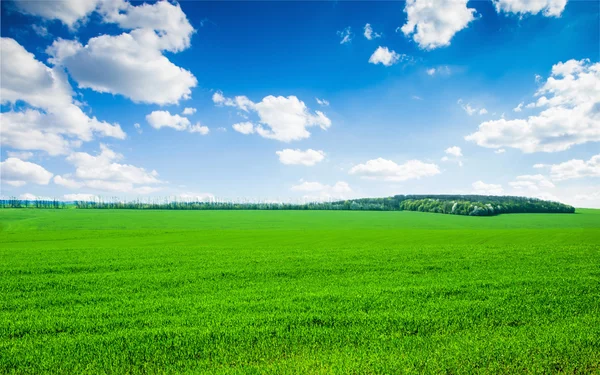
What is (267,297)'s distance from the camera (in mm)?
11594

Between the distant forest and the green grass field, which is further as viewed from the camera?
the distant forest

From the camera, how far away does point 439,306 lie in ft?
34.1

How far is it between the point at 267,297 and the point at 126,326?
4.46m

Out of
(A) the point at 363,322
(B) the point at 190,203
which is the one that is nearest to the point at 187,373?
(A) the point at 363,322

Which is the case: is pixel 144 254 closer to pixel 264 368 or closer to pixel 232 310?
pixel 232 310

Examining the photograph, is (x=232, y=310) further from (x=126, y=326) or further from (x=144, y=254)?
(x=144, y=254)

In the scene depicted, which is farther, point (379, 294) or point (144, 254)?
point (144, 254)

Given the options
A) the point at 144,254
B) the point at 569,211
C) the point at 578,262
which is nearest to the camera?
the point at 578,262

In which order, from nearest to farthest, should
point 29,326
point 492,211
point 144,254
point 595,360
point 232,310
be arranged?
point 595,360 < point 29,326 < point 232,310 < point 144,254 < point 492,211

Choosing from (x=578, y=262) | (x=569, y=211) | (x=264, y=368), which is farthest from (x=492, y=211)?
(x=264, y=368)

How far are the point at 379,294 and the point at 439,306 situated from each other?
2108mm

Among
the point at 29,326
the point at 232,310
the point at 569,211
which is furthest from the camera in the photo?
the point at 569,211

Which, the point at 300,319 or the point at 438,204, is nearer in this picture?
the point at 300,319

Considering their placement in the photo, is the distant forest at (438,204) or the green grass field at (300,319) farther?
the distant forest at (438,204)
